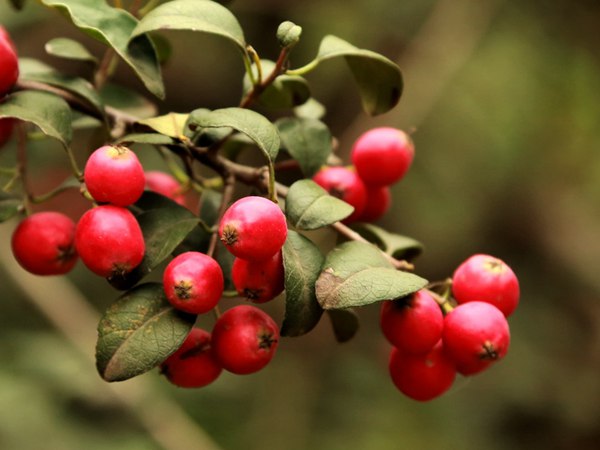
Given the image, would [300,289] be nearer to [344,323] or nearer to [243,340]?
[243,340]

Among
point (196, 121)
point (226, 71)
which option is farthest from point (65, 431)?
point (226, 71)

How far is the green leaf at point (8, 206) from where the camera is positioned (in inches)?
38.4

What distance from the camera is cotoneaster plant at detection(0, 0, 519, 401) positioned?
2.64ft

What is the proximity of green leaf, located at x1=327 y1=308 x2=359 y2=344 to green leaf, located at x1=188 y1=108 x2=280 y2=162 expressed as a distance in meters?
0.26

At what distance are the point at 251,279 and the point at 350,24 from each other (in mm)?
2364

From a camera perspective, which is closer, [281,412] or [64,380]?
[64,380]

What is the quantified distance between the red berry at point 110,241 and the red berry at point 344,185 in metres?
0.36

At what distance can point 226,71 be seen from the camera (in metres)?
3.16

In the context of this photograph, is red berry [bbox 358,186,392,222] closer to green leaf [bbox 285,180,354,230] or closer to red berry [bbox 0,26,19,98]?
green leaf [bbox 285,180,354,230]

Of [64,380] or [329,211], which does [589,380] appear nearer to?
[64,380]

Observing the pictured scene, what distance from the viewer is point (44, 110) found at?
36.3 inches

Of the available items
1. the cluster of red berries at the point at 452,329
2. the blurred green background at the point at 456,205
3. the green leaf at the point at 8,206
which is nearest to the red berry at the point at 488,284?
the cluster of red berries at the point at 452,329

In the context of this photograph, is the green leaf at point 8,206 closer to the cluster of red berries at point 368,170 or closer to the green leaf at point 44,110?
the green leaf at point 44,110

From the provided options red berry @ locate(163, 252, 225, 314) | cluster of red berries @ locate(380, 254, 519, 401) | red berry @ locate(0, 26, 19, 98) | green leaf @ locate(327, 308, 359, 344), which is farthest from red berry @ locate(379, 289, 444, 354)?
red berry @ locate(0, 26, 19, 98)
